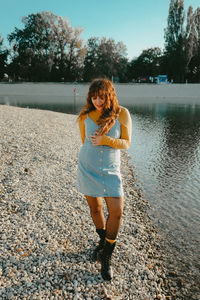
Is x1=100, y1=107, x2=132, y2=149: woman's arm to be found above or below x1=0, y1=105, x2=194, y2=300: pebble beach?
above

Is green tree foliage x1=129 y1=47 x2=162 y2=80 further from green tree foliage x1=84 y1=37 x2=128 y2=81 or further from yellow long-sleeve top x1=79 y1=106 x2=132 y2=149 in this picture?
yellow long-sleeve top x1=79 y1=106 x2=132 y2=149

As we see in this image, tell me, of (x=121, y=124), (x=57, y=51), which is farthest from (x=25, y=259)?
(x=57, y=51)

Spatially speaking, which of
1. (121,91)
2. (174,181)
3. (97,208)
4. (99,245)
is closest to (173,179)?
(174,181)

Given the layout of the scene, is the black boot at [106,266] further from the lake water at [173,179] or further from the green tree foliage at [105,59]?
the green tree foliage at [105,59]

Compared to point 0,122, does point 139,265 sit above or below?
below

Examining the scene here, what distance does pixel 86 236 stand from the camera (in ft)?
11.7

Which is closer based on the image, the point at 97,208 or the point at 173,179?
the point at 97,208

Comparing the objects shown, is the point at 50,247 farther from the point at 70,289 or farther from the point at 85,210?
the point at 85,210

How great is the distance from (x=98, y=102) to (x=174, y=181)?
198 inches

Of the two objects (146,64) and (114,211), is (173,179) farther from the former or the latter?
(146,64)

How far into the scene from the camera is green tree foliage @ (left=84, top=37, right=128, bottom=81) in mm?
51156

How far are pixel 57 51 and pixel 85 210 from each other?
2098 inches

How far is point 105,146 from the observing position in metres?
2.56

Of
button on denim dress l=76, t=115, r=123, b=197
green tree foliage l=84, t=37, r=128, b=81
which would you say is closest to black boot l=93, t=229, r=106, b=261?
button on denim dress l=76, t=115, r=123, b=197
